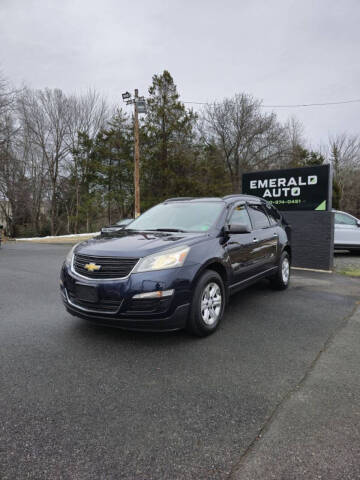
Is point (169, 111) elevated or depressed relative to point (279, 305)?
elevated

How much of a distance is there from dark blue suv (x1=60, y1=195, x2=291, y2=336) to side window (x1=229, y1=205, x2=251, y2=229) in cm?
3

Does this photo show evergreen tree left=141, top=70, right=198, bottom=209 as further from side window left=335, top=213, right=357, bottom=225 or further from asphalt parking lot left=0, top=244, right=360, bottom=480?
asphalt parking lot left=0, top=244, right=360, bottom=480

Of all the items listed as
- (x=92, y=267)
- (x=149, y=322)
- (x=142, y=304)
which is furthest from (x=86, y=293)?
(x=149, y=322)

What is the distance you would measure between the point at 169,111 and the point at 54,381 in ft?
90.5

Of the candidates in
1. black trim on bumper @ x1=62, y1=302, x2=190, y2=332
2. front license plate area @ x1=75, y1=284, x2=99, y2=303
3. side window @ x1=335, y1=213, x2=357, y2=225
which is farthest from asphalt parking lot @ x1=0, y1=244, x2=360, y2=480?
side window @ x1=335, y1=213, x2=357, y2=225

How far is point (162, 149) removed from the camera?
2720 cm

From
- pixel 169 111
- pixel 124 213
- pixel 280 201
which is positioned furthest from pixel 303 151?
pixel 280 201

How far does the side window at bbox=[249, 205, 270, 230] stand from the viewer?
5.42 metres

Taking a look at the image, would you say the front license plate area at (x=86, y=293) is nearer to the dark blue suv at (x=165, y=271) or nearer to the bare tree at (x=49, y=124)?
the dark blue suv at (x=165, y=271)

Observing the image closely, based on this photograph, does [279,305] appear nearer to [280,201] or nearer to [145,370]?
[145,370]

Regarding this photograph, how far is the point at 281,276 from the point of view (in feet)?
20.0

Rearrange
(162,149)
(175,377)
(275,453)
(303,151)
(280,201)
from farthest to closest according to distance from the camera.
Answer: (303,151) < (162,149) < (280,201) < (175,377) < (275,453)

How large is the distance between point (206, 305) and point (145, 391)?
4.63 feet

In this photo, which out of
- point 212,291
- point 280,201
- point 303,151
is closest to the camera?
point 212,291
